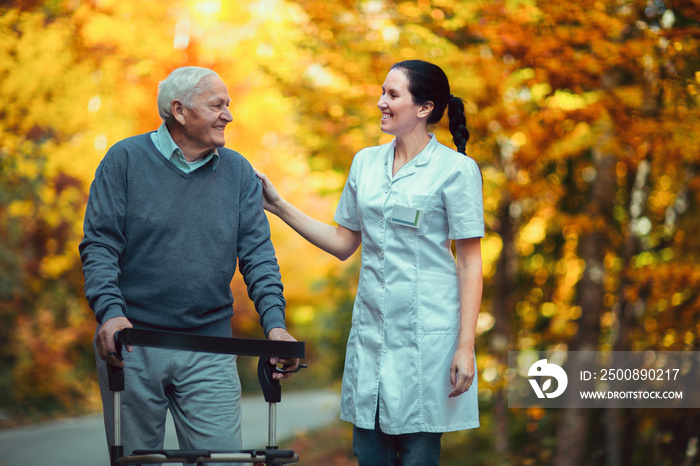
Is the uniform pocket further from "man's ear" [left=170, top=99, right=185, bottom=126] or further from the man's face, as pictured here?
"man's ear" [left=170, top=99, right=185, bottom=126]

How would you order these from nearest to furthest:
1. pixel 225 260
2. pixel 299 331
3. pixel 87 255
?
pixel 87 255
pixel 225 260
pixel 299 331

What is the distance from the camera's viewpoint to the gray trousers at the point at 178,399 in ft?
8.43

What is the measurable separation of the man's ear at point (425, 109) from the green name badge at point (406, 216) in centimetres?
36

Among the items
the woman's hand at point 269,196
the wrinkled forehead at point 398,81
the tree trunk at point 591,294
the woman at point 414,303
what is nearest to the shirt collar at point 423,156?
the woman at point 414,303

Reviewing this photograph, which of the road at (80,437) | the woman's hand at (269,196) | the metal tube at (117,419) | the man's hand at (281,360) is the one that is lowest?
the road at (80,437)

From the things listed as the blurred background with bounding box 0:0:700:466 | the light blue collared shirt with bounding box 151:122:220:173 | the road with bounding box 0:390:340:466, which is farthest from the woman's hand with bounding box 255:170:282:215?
the road with bounding box 0:390:340:466

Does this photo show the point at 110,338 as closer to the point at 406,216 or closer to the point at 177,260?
the point at 177,260

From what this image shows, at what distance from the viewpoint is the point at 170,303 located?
260 centimetres

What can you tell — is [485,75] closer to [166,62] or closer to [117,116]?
[117,116]

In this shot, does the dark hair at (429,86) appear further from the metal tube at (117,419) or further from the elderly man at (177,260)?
the metal tube at (117,419)

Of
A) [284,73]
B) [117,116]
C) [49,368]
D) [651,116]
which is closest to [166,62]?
[117,116]

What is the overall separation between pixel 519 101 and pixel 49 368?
30.7 ft

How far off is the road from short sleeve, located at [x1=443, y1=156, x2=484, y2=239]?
6.41 metres

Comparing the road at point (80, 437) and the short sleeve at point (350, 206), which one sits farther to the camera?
the road at point (80, 437)
